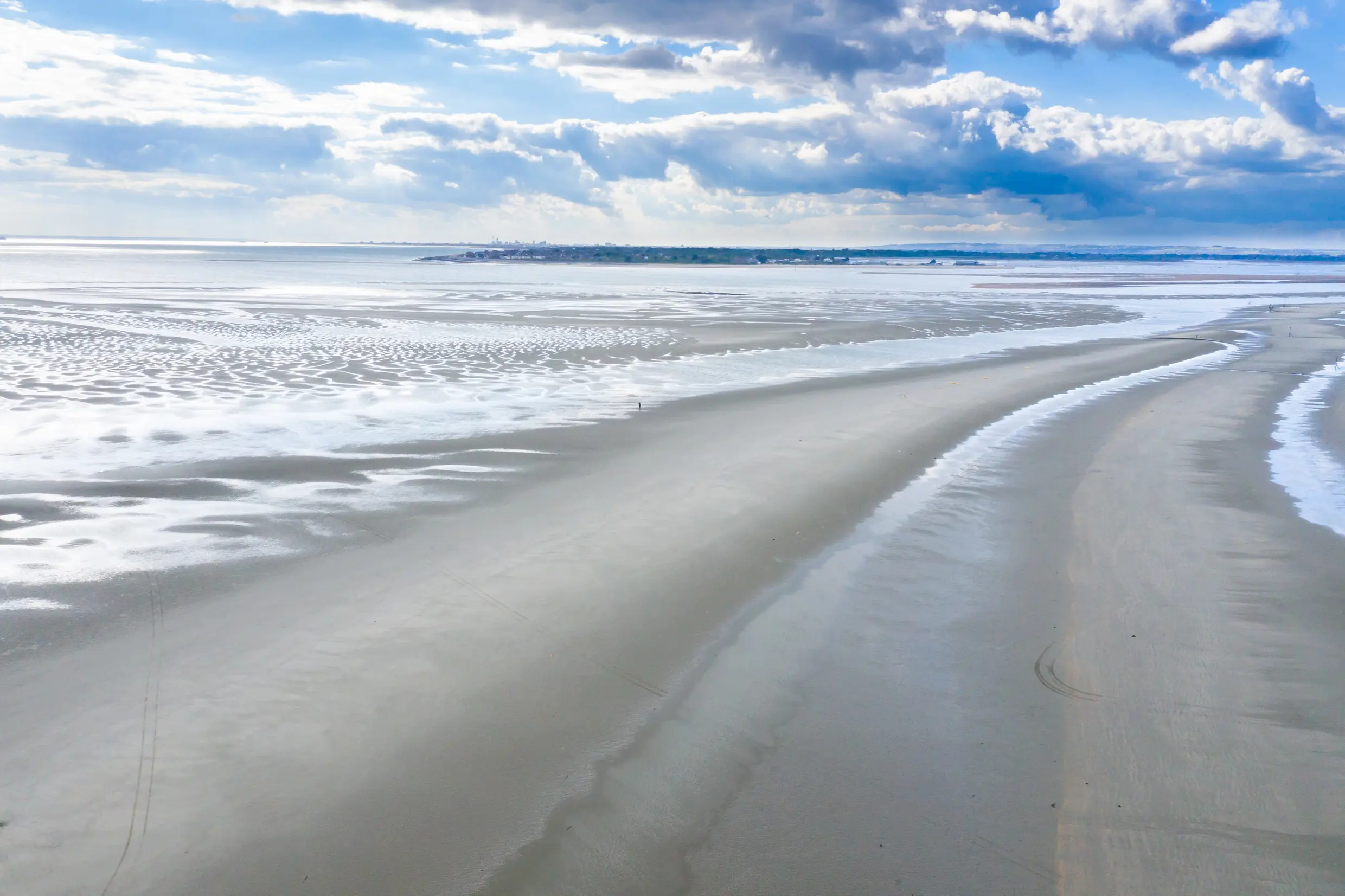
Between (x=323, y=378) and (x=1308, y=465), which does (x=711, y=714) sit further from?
(x=323, y=378)

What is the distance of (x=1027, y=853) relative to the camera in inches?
175

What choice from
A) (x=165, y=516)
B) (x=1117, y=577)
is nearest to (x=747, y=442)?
(x=1117, y=577)

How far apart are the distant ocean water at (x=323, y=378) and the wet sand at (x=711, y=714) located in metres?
1.86

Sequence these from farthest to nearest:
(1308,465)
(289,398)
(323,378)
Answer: (323,378) < (289,398) < (1308,465)

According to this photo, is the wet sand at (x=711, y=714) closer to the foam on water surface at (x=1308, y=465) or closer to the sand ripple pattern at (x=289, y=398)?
the foam on water surface at (x=1308, y=465)

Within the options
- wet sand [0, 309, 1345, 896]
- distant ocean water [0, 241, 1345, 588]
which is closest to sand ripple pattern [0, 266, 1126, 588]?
distant ocean water [0, 241, 1345, 588]

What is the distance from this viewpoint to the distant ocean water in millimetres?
9812

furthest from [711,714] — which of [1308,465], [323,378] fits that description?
[323,378]

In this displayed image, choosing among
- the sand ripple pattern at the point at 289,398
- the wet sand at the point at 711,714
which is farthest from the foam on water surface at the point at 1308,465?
the sand ripple pattern at the point at 289,398

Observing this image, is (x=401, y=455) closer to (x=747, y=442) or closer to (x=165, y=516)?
(x=165, y=516)

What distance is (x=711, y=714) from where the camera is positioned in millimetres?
5770

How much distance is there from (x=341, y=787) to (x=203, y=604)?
315cm

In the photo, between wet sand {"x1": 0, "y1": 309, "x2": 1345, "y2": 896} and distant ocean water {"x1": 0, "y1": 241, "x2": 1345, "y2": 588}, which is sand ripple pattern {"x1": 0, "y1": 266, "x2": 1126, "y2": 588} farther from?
wet sand {"x1": 0, "y1": 309, "x2": 1345, "y2": 896}

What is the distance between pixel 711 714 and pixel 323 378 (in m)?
15.6
